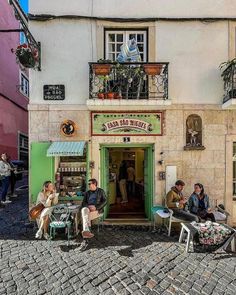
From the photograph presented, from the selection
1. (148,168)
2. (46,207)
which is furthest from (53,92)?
(148,168)

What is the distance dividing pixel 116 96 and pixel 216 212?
4208mm

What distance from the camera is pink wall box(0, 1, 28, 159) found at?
517 inches

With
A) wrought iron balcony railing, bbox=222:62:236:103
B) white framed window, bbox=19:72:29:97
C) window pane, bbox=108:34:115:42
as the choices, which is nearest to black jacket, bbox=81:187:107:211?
wrought iron balcony railing, bbox=222:62:236:103

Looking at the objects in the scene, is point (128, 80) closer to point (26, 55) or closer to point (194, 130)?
point (194, 130)

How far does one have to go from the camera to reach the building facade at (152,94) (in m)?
7.10

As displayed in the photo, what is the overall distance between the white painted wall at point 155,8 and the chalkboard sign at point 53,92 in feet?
7.23

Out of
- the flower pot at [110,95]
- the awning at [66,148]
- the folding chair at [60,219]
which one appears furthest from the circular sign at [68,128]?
the folding chair at [60,219]

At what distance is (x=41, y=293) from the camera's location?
12.7 feet

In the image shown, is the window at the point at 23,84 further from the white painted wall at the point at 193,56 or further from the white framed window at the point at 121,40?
the white painted wall at the point at 193,56

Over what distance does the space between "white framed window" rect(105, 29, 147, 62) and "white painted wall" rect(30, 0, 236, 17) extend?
447 millimetres

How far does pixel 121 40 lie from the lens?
7.44m

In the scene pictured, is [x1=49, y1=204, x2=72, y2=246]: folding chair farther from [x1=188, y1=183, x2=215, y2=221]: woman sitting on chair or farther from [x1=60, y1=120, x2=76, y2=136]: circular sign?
[x1=188, y1=183, x2=215, y2=221]: woman sitting on chair

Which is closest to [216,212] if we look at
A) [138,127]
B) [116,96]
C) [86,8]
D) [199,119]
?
[199,119]

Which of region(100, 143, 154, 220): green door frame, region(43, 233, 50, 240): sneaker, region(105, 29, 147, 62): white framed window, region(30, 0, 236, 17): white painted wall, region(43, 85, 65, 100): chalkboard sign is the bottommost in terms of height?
region(43, 233, 50, 240): sneaker
